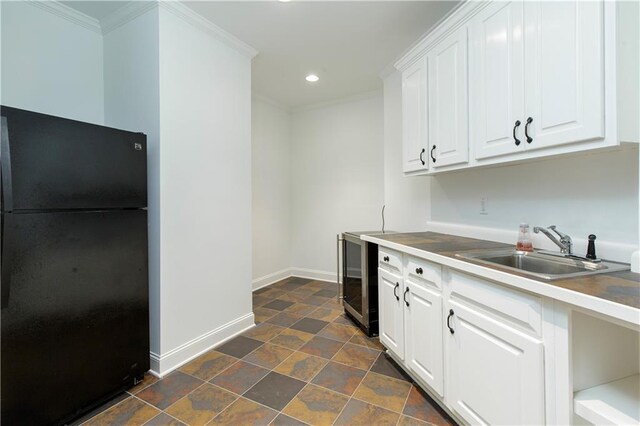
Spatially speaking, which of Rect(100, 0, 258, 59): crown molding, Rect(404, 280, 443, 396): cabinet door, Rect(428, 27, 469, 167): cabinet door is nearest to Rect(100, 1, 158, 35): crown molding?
Rect(100, 0, 258, 59): crown molding

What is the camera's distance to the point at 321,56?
2.92 meters

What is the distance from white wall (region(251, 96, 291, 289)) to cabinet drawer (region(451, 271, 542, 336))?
10.0ft

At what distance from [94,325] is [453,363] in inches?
78.8

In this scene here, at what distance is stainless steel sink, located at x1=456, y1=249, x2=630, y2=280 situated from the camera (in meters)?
1.27

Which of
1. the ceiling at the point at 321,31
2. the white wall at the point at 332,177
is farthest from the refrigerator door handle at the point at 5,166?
the white wall at the point at 332,177

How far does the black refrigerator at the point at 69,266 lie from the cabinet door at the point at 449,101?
205 cm

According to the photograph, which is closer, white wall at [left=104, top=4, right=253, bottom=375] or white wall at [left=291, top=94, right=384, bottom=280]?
white wall at [left=104, top=4, right=253, bottom=375]

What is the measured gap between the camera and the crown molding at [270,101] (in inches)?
156

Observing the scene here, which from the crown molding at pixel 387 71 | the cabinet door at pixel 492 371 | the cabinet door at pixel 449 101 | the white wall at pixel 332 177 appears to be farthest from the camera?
the white wall at pixel 332 177

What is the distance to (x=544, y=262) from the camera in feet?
5.15

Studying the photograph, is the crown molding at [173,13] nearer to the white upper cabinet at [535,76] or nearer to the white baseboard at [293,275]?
the white upper cabinet at [535,76]

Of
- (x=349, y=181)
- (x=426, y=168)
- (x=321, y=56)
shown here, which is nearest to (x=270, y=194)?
(x=349, y=181)

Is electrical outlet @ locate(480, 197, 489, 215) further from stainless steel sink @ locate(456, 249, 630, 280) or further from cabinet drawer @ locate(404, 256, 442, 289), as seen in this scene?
cabinet drawer @ locate(404, 256, 442, 289)

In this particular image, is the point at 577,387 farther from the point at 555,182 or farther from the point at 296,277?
the point at 296,277
